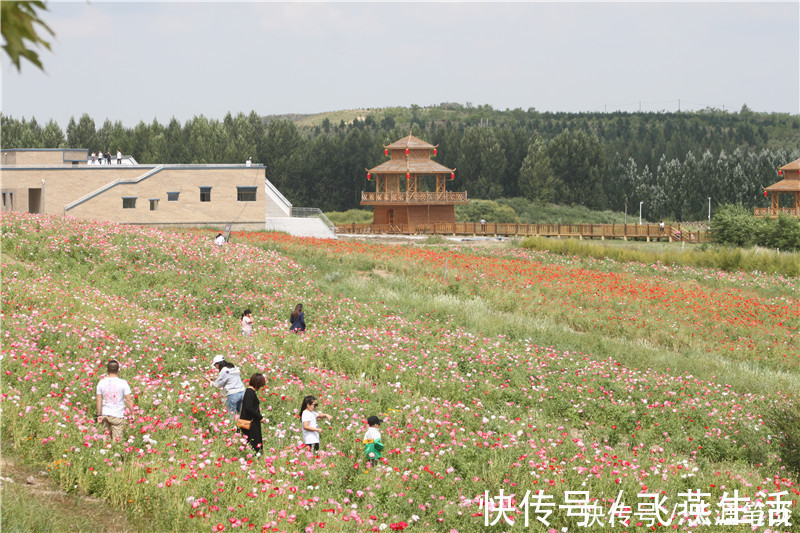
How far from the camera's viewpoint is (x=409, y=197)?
68.1m

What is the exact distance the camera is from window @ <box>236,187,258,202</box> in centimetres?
5184

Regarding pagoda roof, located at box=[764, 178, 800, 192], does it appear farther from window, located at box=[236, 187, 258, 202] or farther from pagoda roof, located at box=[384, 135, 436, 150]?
window, located at box=[236, 187, 258, 202]

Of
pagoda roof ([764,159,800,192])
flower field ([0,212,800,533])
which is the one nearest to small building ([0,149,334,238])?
flower field ([0,212,800,533])

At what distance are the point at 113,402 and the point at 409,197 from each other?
5760 centimetres

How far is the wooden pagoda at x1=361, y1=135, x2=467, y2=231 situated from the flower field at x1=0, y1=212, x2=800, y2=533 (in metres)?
36.9

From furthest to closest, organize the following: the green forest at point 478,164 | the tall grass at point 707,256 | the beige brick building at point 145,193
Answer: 1. the green forest at point 478,164
2. the beige brick building at point 145,193
3. the tall grass at point 707,256

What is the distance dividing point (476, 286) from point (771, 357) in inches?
448

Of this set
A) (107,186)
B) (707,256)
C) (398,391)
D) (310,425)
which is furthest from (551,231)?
(310,425)

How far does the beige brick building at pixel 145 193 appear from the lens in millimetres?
49219

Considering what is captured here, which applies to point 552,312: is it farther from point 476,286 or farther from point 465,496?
point 465,496

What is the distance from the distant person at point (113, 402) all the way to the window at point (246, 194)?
4145 centimetres

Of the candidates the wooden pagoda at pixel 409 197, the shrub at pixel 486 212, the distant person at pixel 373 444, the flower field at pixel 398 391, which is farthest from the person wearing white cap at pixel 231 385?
the shrub at pixel 486 212

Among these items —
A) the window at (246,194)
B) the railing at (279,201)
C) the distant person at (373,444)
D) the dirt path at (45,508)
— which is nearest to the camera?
the dirt path at (45,508)

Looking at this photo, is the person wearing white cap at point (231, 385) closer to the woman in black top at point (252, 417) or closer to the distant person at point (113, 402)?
the woman in black top at point (252, 417)
